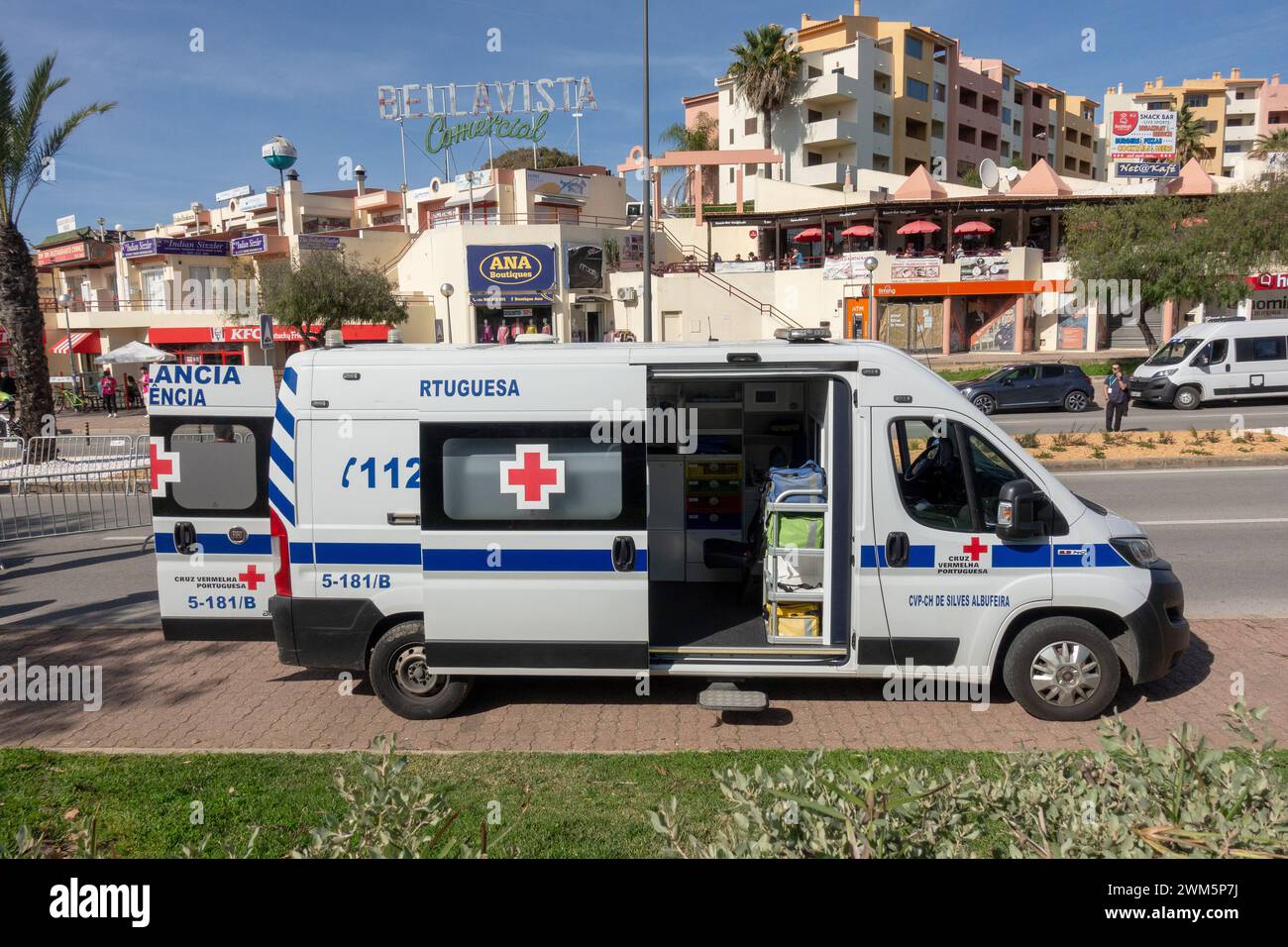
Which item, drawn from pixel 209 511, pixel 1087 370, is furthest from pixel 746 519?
pixel 1087 370

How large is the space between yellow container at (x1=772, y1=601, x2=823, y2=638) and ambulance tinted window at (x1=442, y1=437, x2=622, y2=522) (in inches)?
56.7

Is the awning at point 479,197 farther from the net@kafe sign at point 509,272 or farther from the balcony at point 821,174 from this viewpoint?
the balcony at point 821,174

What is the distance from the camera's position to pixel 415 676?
628 cm

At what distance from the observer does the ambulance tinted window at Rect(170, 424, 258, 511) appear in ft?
22.7

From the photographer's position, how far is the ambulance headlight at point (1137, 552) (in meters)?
5.95

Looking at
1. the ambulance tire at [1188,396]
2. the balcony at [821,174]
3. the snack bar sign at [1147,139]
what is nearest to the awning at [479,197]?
the balcony at [821,174]

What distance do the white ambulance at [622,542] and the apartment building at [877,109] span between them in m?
44.3

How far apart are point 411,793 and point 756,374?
12.9 feet

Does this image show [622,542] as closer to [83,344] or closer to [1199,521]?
[1199,521]

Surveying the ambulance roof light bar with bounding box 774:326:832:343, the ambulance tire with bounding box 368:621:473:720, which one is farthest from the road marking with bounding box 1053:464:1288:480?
the ambulance tire with bounding box 368:621:473:720

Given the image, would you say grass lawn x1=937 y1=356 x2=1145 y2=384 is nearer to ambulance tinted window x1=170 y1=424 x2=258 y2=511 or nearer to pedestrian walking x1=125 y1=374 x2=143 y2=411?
ambulance tinted window x1=170 y1=424 x2=258 y2=511

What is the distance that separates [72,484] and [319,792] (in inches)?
501

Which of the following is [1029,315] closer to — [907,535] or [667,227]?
[667,227]
